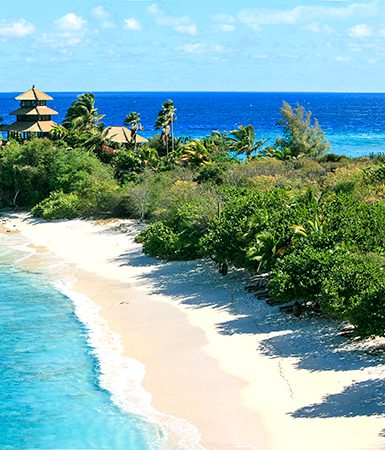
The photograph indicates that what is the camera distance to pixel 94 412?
21.4m

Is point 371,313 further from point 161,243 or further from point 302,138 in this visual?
point 302,138

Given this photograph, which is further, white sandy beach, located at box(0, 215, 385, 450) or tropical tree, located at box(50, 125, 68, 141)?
tropical tree, located at box(50, 125, 68, 141)

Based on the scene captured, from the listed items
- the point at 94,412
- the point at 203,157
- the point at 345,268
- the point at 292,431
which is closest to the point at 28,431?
the point at 94,412

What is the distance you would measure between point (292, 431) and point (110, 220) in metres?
32.5

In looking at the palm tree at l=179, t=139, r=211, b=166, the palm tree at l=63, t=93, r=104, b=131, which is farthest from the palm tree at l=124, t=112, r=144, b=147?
the palm tree at l=179, t=139, r=211, b=166

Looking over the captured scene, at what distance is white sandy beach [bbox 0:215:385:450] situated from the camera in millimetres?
19266

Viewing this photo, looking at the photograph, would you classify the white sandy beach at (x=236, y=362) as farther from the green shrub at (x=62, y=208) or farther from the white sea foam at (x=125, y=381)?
the green shrub at (x=62, y=208)

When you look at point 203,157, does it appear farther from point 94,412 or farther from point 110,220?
point 94,412

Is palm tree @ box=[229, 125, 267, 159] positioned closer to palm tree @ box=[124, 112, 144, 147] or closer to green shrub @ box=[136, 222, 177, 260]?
palm tree @ box=[124, 112, 144, 147]

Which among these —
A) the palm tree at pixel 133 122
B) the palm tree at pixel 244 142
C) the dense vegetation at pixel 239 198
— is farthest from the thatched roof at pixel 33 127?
the palm tree at pixel 244 142

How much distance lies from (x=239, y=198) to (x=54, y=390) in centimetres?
1643

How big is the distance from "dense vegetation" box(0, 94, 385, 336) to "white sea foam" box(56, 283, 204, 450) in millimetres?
6076

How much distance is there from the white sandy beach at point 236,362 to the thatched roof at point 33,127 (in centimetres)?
3144

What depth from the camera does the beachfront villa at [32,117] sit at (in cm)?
6606
